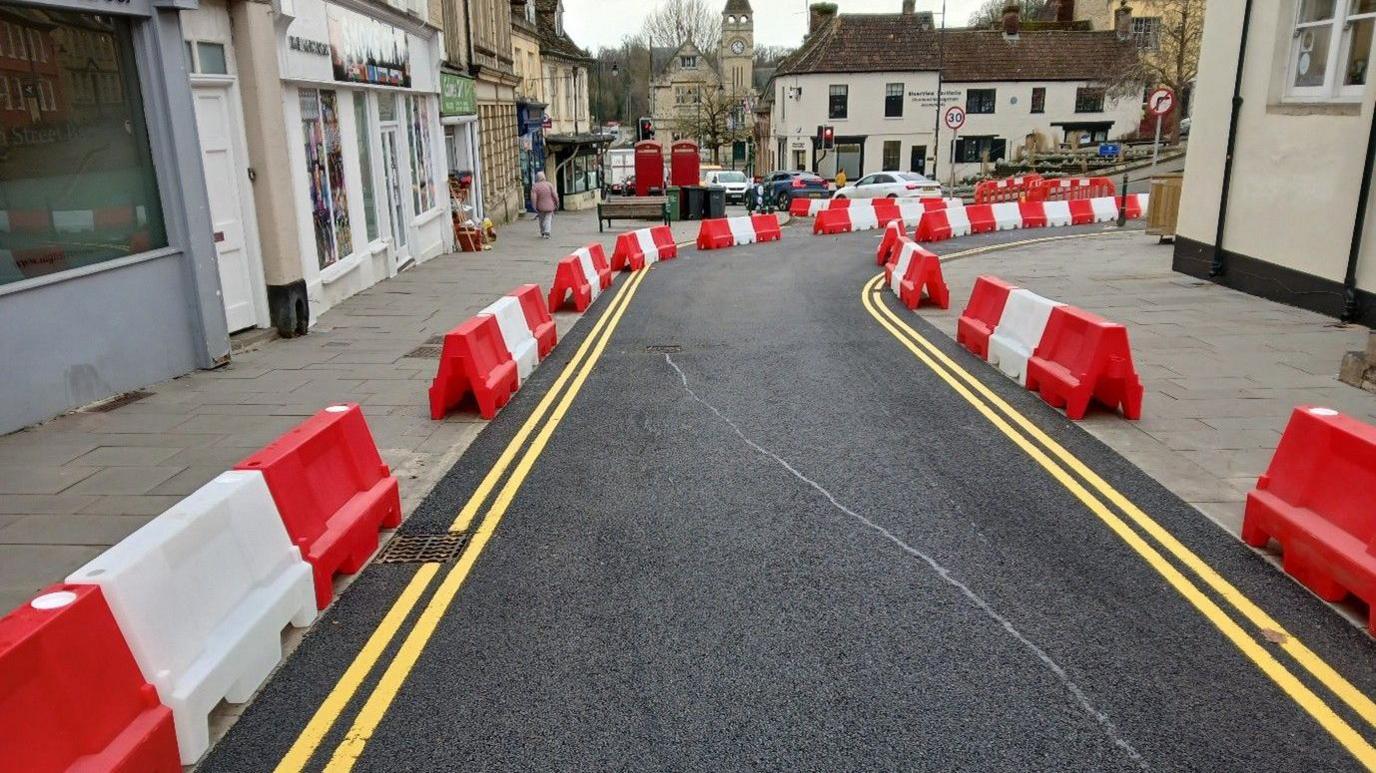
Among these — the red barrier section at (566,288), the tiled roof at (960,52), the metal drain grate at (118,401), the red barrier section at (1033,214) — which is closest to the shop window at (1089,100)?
the tiled roof at (960,52)

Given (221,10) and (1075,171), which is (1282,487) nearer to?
(221,10)

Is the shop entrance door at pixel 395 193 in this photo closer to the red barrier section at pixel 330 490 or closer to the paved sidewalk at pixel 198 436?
the paved sidewalk at pixel 198 436

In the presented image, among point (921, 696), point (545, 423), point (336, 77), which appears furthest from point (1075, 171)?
point (921, 696)

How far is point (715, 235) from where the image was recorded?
23.7 m

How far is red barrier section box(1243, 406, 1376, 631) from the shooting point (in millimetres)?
4828

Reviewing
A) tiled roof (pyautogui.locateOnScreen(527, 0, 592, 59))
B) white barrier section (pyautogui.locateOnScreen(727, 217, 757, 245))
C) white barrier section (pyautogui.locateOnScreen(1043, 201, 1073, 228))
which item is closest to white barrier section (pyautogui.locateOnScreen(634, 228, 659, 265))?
white barrier section (pyautogui.locateOnScreen(727, 217, 757, 245))

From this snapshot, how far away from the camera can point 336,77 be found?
14469mm

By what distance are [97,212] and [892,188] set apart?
3086 centimetres

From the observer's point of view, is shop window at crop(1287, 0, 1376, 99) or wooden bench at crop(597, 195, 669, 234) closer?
shop window at crop(1287, 0, 1376, 99)

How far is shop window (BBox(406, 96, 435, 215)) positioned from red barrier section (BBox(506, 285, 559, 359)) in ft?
29.2

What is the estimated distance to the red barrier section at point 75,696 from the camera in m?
3.10

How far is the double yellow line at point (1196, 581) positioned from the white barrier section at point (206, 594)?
4592 mm

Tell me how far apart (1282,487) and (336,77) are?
13.6 m

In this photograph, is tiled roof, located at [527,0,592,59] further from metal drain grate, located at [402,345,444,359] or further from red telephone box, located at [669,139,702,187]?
metal drain grate, located at [402,345,444,359]
